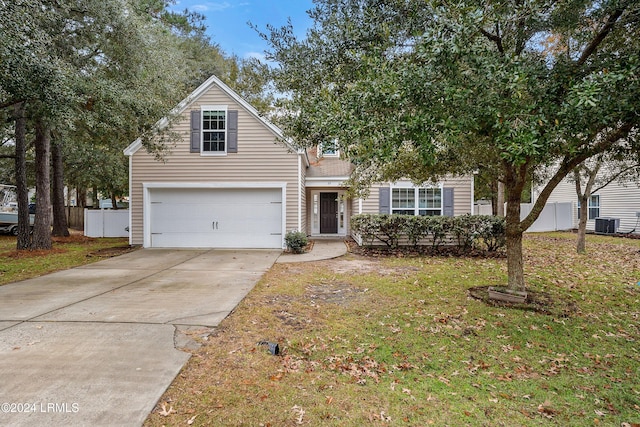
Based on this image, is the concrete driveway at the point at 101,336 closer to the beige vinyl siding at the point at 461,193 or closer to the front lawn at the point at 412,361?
the front lawn at the point at 412,361

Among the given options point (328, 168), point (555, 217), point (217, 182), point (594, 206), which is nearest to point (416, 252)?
point (328, 168)

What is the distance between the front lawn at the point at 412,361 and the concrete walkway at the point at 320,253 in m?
3.15

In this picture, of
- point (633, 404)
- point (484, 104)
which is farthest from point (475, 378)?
point (484, 104)

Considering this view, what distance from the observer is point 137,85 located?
946 cm

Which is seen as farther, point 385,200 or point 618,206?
point 618,206

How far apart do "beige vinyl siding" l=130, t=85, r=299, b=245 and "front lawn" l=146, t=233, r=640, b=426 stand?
5.72 meters

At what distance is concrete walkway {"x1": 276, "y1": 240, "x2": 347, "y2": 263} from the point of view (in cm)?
1030

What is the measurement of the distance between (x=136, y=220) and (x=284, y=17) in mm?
9313

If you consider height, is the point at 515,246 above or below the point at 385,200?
below

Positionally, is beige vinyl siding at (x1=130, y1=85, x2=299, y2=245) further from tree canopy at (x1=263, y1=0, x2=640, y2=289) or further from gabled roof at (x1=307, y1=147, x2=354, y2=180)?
tree canopy at (x1=263, y1=0, x2=640, y2=289)

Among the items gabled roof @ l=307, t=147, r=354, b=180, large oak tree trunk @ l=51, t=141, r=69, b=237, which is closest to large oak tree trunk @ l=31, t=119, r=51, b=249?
large oak tree trunk @ l=51, t=141, r=69, b=237

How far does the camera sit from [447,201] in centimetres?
1354

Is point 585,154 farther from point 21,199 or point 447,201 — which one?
point 21,199

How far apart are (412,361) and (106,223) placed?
1711cm
